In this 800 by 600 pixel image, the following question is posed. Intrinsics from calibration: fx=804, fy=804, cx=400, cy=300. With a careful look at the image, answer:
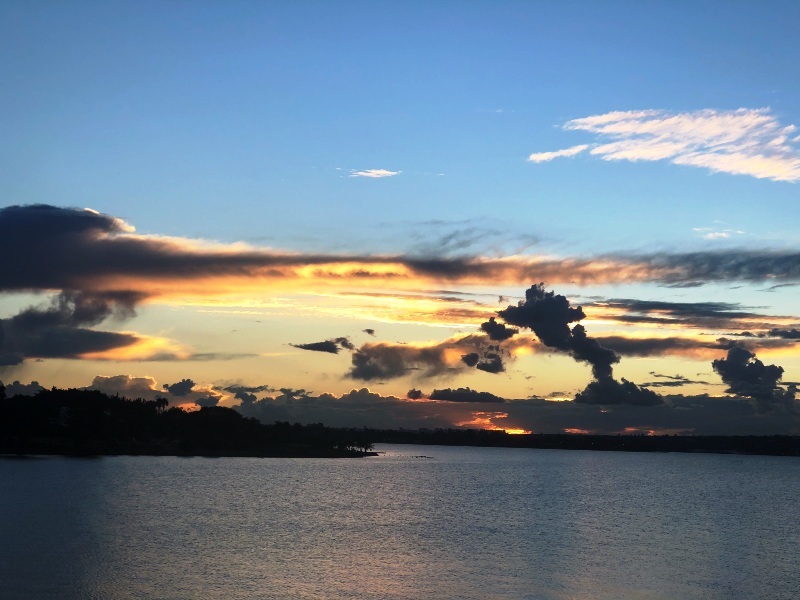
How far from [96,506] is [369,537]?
44191mm

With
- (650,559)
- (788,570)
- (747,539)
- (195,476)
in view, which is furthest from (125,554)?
(195,476)

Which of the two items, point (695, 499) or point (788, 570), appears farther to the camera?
point (695, 499)

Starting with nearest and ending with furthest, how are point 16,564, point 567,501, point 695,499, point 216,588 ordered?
point 216,588, point 16,564, point 567,501, point 695,499

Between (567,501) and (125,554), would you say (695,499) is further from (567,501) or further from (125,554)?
(125,554)

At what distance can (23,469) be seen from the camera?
177 metres

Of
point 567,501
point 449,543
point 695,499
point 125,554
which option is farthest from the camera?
point 695,499

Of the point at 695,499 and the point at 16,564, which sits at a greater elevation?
the point at 16,564

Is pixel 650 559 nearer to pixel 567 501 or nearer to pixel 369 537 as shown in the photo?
pixel 369 537

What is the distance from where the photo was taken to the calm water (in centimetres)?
6194

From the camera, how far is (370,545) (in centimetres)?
8444

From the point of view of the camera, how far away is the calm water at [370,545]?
61.9 m

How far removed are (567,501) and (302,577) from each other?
97851 millimetres

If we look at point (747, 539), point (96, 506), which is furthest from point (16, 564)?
point (747, 539)

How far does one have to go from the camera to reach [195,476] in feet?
609
